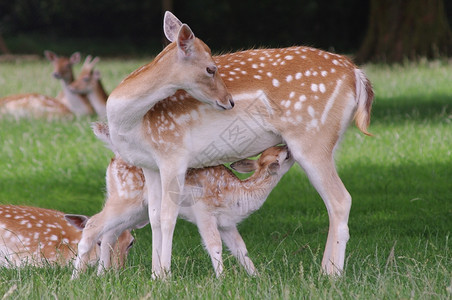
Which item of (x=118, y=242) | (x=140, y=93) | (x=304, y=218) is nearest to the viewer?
(x=140, y=93)

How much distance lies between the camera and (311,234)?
627 centimetres

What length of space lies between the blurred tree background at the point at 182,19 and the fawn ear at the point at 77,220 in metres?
19.6

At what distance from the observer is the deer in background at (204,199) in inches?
195

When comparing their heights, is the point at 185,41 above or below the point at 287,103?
above

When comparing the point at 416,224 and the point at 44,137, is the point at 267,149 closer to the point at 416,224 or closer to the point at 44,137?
the point at 416,224

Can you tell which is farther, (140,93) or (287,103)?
(287,103)

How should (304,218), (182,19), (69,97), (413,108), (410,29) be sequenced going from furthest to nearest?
1. (182,19)
2. (410,29)
3. (69,97)
4. (413,108)
5. (304,218)

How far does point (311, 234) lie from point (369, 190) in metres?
1.40

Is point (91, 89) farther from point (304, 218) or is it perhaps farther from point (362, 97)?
point (362, 97)

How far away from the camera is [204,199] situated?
4.95 meters

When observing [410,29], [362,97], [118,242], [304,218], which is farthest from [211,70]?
[410,29]

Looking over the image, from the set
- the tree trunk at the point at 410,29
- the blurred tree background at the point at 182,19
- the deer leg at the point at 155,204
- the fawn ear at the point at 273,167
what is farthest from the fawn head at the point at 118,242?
the blurred tree background at the point at 182,19

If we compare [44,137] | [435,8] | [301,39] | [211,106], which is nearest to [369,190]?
[211,106]

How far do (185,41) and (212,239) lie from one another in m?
1.15
